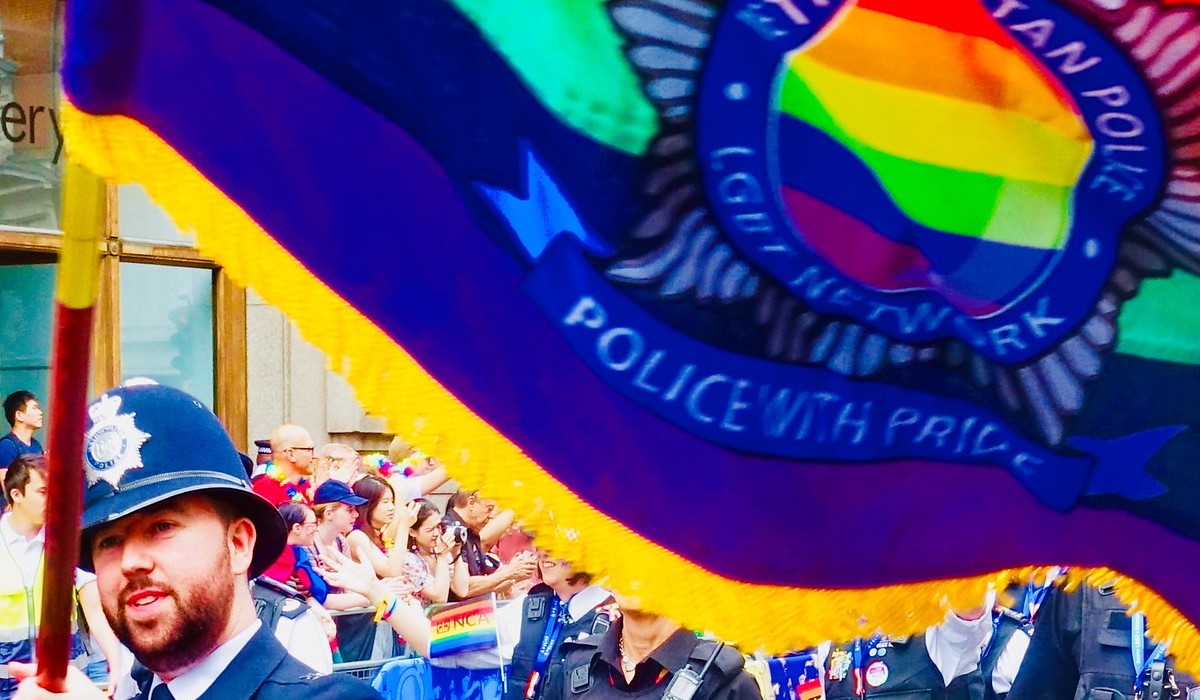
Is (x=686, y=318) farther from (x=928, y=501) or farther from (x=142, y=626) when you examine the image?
(x=142, y=626)

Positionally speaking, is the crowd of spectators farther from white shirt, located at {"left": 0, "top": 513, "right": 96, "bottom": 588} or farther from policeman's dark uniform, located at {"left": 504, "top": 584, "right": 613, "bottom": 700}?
white shirt, located at {"left": 0, "top": 513, "right": 96, "bottom": 588}

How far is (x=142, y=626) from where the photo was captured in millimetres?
3225

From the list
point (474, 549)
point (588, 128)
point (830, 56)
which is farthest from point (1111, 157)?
point (474, 549)

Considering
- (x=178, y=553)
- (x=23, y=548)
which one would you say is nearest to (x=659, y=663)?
(x=178, y=553)

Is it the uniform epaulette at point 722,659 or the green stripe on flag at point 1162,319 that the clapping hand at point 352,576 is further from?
the green stripe on flag at point 1162,319

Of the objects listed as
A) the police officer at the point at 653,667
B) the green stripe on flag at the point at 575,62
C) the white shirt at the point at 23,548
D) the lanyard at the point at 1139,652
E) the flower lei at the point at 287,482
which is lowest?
the lanyard at the point at 1139,652

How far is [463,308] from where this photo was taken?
2996mm

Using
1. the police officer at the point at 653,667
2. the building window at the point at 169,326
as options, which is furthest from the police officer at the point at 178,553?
the building window at the point at 169,326

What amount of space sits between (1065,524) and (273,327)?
459 inches

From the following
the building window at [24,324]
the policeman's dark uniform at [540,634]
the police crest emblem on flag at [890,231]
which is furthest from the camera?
the building window at [24,324]

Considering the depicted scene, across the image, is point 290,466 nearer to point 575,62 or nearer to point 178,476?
point 178,476

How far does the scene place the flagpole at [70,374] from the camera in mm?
2523

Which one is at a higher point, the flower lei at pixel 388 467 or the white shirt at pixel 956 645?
the flower lei at pixel 388 467

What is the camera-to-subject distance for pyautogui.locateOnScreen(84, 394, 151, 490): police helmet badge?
331 centimetres
